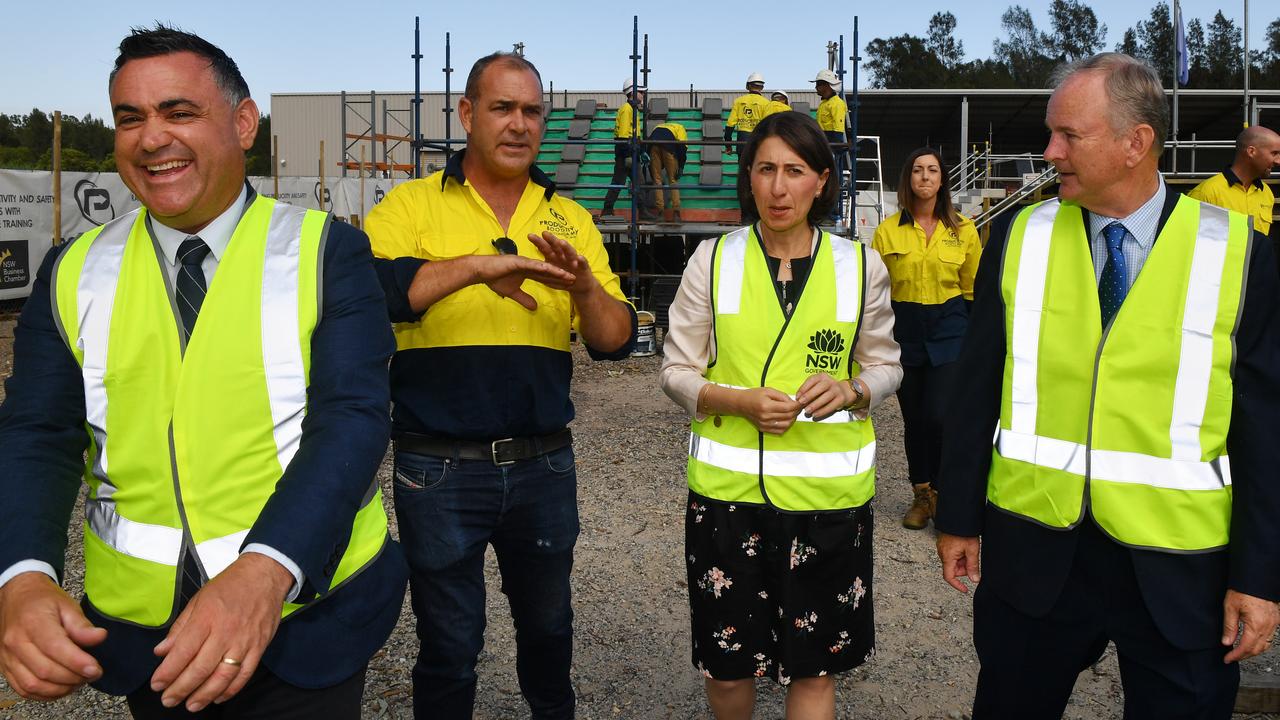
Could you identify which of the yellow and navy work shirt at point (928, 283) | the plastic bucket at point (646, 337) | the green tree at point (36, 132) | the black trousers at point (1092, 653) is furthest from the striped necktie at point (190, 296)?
the green tree at point (36, 132)

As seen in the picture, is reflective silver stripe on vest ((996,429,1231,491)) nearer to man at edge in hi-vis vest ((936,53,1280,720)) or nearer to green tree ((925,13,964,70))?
man at edge in hi-vis vest ((936,53,1280,720))

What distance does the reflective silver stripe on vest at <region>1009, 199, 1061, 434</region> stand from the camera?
93.1 inches

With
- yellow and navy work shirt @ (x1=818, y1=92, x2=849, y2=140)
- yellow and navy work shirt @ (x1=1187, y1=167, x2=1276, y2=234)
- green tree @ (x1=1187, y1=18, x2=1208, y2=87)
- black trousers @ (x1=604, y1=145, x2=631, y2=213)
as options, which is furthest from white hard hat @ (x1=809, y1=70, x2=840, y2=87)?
green tree @ (x1=1187, y1=18, x2=1208, y2=87)

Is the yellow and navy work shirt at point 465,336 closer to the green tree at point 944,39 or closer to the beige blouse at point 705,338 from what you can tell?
the beige blouse at point 705,338

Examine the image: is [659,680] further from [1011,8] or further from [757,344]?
[1011,8]

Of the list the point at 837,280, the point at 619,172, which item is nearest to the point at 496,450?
the point at 837,280

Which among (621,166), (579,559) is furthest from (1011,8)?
(579,559)

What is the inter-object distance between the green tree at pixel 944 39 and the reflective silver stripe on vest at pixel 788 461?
8968 centimetres

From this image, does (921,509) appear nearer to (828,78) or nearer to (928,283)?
(928,283)

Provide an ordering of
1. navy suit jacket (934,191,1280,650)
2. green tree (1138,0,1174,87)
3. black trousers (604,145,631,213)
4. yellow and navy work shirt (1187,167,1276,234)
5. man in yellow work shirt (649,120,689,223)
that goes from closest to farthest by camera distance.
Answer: navy suit jacket (934,191,1280,650), yellow and navy work shirt (1187,167,1276,234), man in yellow work shirt (649,120,689,223), black trousers (604,145,631,213), green tree (1138,0,1174,87)

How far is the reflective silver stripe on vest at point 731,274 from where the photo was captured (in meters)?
2.90

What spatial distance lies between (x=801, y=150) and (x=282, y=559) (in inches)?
77.3

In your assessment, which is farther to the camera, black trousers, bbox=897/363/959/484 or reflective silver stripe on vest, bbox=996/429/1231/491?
black trousers, bbox=897/363/959/484

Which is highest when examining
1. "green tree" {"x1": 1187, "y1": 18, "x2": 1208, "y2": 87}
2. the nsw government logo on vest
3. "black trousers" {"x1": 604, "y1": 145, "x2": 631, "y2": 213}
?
"green tree" {"x1": 1187, "y1": 18, "x2": 1208, "y2": 87}
